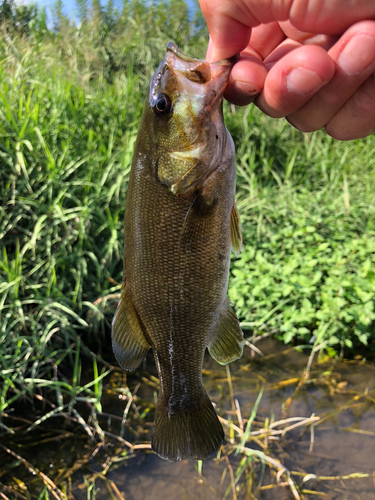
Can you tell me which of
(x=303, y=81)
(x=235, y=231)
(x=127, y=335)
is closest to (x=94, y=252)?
(x=127, y=335)

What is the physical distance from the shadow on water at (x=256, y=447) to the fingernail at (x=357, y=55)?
267 centimetres

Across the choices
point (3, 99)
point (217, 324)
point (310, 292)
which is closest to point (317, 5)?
point (217, 324)

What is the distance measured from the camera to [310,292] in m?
4.16

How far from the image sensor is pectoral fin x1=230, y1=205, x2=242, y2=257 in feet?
4.90

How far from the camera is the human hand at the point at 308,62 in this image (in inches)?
51.1

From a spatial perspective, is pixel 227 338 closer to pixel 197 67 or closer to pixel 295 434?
pixel 197 67

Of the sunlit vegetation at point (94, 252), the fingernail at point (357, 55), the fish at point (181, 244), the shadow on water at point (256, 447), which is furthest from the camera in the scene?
the sunlit vegetation at point (94, 252)

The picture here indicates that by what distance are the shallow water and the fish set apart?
6.86 feet

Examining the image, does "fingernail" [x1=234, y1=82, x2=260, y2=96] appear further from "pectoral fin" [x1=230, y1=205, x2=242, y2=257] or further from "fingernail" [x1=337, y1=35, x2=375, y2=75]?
"pectoral fin" [x1=230, y1=205, x2=242, y2=257]

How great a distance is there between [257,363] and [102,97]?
12.1ft

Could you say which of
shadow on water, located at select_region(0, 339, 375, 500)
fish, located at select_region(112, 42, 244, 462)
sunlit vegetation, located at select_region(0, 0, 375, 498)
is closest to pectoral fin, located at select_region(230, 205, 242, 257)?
fish, located at select_region(112, 42, 244, 462)

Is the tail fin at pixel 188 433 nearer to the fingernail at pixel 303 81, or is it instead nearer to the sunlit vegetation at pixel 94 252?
the fingernail at pixel 303 81

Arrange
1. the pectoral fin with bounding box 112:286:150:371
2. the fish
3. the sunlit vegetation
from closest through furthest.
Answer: the fish < the pectoral fin with bounding box 112:286:150:371 < the sunlit vegetation

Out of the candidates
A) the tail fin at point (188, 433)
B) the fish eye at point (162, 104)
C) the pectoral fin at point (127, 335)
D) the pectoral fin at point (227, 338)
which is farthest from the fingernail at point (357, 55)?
the tail fin at point (188, 433)
